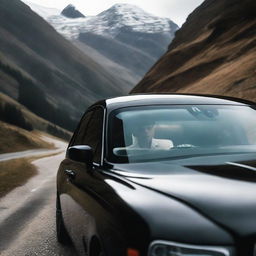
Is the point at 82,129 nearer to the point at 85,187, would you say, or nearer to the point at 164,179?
the point at 85,187

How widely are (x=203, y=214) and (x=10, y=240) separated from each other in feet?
16.7

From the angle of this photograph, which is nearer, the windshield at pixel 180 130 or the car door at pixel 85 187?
the car door at pixel 85 187

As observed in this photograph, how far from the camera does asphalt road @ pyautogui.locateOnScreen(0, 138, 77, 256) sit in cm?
642

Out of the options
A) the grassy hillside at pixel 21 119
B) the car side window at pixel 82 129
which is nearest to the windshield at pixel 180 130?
the car side window at pixel 82 129

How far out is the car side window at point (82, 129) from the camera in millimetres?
5605

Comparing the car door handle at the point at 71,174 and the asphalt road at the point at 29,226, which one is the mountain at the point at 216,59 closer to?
the asphalt road at the point at 29,226

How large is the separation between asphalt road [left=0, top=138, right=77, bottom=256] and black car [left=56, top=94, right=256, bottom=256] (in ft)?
3.76

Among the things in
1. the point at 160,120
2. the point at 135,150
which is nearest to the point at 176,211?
the point at 135,150

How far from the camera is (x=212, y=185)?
292cm

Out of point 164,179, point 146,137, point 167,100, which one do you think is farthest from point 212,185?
point 167,100

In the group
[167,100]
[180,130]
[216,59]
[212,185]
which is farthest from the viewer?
[216,59]

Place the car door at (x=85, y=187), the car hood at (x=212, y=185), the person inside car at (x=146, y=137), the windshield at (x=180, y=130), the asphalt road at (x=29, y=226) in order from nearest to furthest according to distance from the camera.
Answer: the car hood at (x=212, y=185), the car door at (x=85, y=187), the windshield at (x=180, y=130), the person inside car at (x=146, y=137), the asphalt road at (x=29, y=226)

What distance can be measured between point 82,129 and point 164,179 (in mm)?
2771

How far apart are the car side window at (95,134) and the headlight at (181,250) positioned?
1.81m
